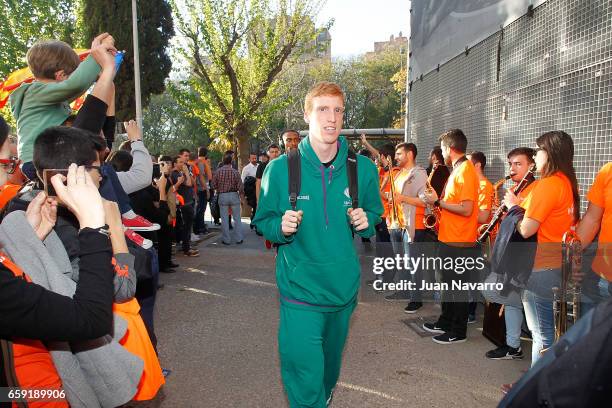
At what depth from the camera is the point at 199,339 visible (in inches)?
199

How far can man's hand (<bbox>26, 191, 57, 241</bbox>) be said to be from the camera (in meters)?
1.85

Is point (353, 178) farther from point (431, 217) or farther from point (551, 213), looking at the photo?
point (431, 217)

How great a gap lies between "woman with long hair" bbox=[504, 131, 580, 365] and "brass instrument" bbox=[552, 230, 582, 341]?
9.5 inches

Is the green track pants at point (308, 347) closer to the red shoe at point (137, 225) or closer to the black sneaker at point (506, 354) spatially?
the red shoe at point (137, 225)

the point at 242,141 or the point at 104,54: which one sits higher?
the point at 242,141

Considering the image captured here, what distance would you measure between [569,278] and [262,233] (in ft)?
7.24

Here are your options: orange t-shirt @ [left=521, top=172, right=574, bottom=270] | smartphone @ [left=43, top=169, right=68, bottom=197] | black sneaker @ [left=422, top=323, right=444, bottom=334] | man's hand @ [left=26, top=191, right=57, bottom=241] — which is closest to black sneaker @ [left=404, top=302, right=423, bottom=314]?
black sneaker @ [left=422, top=323, right=444, bottom=334]

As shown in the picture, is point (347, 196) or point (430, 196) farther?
point (430, 196)

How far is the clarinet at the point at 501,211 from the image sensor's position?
4.42 metres

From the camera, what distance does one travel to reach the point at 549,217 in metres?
3.62

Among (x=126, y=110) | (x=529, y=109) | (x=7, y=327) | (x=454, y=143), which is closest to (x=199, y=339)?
(x=454, y=143)

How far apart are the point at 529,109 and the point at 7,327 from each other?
5817 millimetres

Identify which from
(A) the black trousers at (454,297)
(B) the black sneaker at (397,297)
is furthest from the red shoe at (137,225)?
(B) the black sneaker at (397,297)

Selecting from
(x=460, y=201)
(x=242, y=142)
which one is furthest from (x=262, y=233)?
(x=242, y=142)
